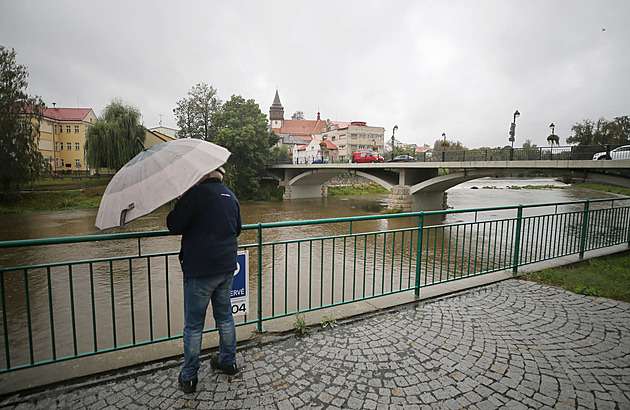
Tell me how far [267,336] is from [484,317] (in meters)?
2.31

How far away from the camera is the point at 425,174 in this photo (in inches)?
1006

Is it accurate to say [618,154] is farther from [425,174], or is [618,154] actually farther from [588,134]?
[588,134]

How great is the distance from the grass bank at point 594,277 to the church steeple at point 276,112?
3914 inches

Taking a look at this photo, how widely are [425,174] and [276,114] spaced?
83.6 meters

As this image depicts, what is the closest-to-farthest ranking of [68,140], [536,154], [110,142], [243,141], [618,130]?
[536,154]
[110,142]
[243,141]
[618,130]
[68,140]

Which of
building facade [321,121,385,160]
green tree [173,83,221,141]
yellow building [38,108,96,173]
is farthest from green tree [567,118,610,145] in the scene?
yellow building [38,108,96,173]

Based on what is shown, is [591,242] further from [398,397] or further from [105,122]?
[105,122]

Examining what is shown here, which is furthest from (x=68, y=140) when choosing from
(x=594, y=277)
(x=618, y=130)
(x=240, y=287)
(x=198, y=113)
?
(x=618, y=130)

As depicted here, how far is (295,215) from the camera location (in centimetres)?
2331

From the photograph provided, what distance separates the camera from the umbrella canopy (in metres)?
2.04

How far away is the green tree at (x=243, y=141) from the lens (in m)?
30.3

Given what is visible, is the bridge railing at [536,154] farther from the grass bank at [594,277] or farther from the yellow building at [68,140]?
the yellow building at [68,140]

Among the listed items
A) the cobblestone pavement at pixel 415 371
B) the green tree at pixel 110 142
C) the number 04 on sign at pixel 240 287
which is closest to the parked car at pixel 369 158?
the green tree at pixel 110 142

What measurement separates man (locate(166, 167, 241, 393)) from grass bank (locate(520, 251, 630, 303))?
14.7ft
